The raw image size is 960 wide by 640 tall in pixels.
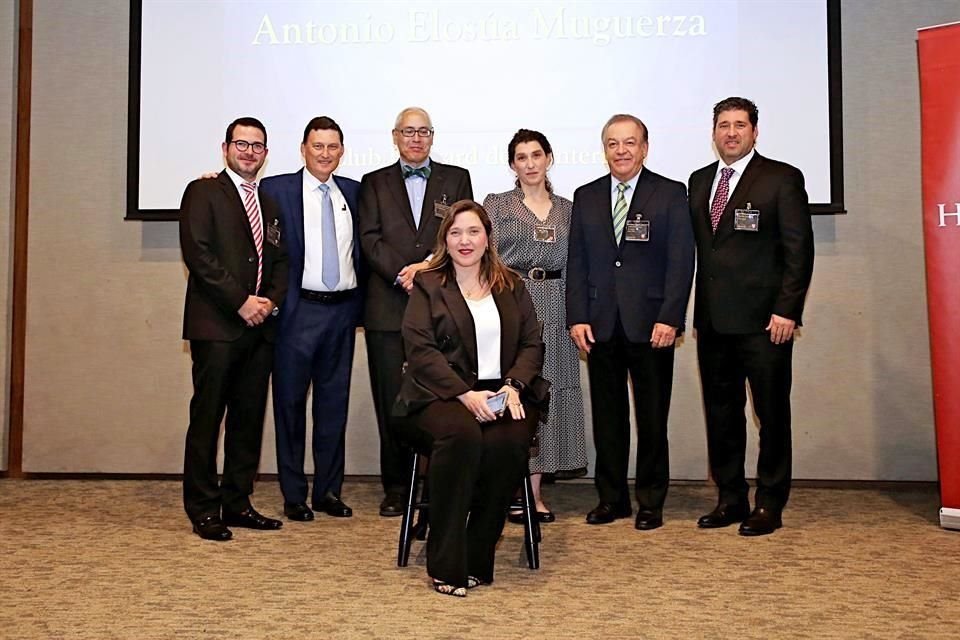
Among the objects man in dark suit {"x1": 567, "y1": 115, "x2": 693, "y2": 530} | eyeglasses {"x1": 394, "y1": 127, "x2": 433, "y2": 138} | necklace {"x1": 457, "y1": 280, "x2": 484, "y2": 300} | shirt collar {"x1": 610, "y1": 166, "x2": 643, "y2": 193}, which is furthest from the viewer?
eyeglasses {"x1": 394, "y1": 127, "x2": 433, "y2": 138}

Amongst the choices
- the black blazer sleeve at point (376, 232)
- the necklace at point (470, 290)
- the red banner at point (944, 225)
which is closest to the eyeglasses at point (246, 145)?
the black blazer sleeve at point (376, 232)

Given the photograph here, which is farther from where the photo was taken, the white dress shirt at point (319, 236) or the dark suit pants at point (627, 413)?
the white dress shirt at point (319, 236)

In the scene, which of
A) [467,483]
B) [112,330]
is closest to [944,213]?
[467,483]

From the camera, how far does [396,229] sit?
13.6 feet

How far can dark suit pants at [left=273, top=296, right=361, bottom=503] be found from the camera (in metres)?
4.14

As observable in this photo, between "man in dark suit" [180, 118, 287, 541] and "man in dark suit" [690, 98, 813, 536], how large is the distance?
5.94ft

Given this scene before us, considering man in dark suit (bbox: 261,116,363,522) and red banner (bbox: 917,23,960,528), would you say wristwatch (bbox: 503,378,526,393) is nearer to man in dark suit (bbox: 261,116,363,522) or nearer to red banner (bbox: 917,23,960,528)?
man in dark suit (bbox: 261,116,363,522)

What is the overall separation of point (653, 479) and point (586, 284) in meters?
0.87

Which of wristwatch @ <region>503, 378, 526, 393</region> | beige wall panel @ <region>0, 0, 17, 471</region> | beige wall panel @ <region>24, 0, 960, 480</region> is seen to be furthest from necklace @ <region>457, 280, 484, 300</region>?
beige wall panel @ <region>0, 0, 17, 471</region>

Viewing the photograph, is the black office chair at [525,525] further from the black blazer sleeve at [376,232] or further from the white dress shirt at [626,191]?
the white dress shirt at [626,191]

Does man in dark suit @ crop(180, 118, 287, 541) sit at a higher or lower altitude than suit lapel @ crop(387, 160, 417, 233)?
lower

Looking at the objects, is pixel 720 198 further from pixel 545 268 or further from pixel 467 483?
pixel 467 483

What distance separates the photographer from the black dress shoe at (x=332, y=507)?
422 cm

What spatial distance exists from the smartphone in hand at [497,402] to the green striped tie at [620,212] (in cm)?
112
